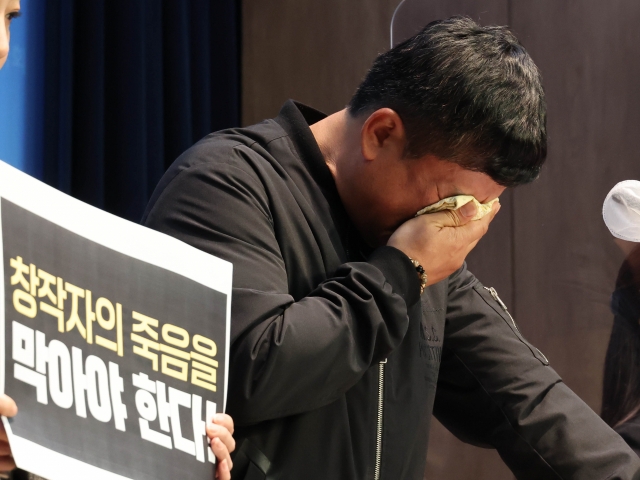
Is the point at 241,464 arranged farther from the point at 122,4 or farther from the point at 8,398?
the point at 122,4

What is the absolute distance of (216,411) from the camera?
0.68 meters

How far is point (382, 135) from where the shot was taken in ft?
3.13

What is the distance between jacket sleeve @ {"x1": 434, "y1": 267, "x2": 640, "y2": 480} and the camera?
107cm

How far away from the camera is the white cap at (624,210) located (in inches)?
59.9

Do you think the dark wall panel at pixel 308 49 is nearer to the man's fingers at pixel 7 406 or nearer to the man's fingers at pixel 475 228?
the man's fingers at pixel 475 228

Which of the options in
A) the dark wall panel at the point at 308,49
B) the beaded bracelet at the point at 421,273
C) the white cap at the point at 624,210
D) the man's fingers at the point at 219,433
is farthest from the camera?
the dark wall panel at the point at 308,49

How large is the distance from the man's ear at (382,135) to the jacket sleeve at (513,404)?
263 millimetres

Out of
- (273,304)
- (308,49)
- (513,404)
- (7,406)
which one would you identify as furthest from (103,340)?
(308,49)

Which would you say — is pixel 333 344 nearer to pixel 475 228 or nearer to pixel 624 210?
pixel 475 228

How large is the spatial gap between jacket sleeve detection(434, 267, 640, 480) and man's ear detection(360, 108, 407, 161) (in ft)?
0.86

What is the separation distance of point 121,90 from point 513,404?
113cm

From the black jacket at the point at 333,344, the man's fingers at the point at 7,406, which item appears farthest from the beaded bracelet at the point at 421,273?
the man's fingers at the point at 7,406

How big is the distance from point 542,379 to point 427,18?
37.3 inches

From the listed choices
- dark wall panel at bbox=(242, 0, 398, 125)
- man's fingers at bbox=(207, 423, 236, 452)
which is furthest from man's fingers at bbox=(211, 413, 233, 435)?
dark wall panel at bbox=(242, 0, 398, 125)
